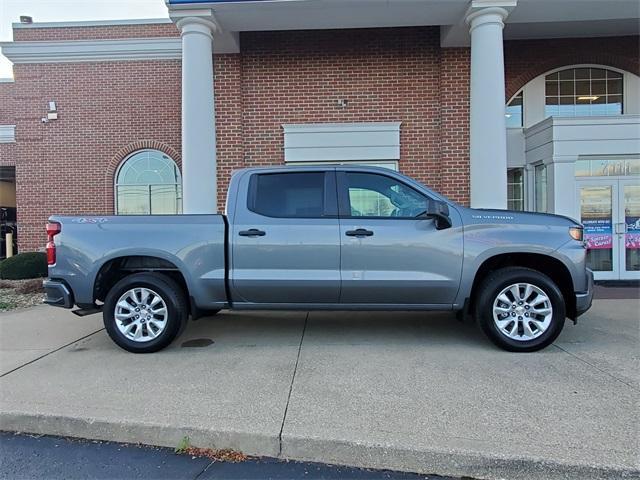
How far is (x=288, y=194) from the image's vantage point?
5160 mm

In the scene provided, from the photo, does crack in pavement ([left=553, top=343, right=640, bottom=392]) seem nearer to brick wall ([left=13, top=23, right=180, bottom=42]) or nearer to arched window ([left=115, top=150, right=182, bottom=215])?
arched window ([left=115, top=150, right=182, bottom=215])

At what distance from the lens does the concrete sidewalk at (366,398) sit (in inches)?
117

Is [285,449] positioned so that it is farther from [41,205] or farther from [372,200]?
[41,205]

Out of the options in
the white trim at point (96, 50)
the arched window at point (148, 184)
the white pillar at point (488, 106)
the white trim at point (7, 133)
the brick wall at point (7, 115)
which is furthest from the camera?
the brick wall at point (7, 115)

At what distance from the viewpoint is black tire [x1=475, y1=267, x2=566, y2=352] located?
15.8ft

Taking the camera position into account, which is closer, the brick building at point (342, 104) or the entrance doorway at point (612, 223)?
the brick building at point (342, 104)

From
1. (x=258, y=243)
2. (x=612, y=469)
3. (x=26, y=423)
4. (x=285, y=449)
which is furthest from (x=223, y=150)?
(x=612, y=469)

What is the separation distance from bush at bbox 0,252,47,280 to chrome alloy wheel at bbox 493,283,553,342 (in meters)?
9.86

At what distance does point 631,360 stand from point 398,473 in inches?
124

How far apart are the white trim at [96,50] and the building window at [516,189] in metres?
8.39

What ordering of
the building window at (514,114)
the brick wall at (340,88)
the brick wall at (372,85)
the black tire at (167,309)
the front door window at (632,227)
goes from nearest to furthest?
the black tire at (167,309), the brick wall at (372,85), the brick wall at (340,88), the front door window at (632,227), the building window at (514,114)

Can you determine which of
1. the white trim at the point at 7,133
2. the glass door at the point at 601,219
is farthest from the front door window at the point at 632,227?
the white trim at the point at 7,133

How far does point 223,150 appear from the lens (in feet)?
30.6

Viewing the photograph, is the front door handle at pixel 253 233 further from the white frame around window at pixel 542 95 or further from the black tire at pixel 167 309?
the white frame around window at pixel 542 95
